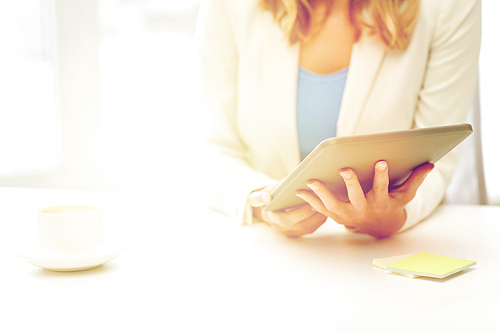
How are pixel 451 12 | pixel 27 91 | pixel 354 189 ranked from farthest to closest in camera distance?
pixel 27 91
pixel 451 12
pixel 354 189

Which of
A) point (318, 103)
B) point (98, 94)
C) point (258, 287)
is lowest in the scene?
point (258, 287)

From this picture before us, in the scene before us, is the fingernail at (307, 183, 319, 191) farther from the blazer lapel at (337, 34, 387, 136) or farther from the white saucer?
the blazer lapel at (337, 34, 387, 136)

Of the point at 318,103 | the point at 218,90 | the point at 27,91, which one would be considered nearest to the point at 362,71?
the point at 318,103

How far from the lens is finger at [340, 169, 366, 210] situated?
0.60 m

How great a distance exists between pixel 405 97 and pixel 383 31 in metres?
0.16

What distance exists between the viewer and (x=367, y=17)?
1.02 m

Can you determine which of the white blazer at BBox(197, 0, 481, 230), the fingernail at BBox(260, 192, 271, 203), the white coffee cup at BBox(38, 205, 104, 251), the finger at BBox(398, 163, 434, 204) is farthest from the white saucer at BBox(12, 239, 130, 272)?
the finger at BBox(398, 163, 434, 204)

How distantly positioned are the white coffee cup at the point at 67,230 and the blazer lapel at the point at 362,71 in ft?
2.15

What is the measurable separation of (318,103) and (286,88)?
0.09 meters

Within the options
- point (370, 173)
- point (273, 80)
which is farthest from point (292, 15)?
point (370, 173)

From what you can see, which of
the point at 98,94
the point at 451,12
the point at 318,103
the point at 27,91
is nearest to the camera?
the point at 451,12

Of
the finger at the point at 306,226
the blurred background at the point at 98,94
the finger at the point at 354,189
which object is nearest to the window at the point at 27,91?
the blurred background at the point at 98,94

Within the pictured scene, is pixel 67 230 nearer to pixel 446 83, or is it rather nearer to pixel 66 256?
pixel 66 256

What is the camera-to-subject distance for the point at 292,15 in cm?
102
